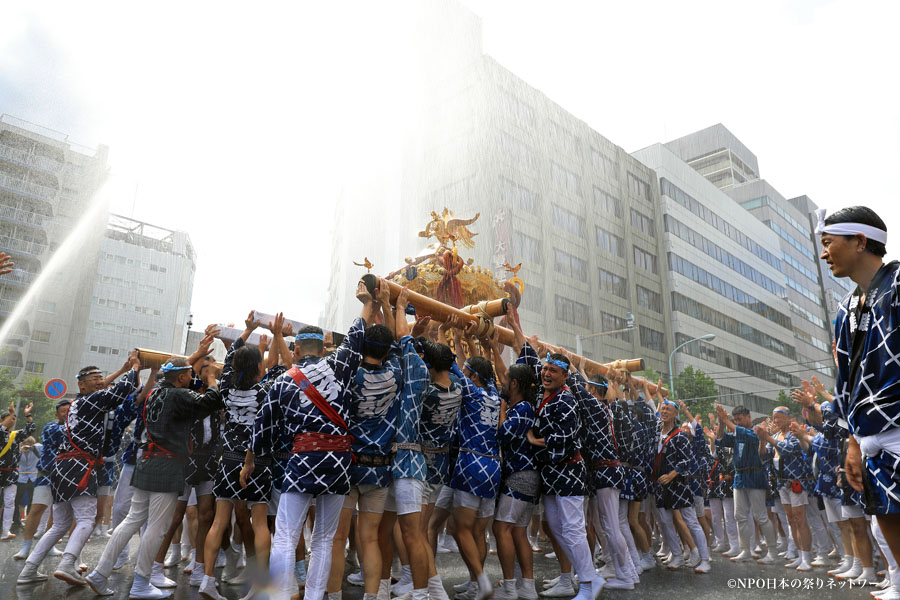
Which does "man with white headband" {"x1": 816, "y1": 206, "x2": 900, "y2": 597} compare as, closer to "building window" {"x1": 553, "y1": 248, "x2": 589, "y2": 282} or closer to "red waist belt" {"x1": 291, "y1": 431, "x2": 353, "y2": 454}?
"red waist belt" {"x1": 291, "y1": 431, "x2": 353, "y2": 454}

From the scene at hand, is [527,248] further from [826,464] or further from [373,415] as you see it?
[373,415]

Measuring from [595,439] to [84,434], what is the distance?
5.30 metres

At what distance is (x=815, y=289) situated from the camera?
A: 68.8m

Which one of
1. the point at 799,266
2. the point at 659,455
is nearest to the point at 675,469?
the point at 659,455

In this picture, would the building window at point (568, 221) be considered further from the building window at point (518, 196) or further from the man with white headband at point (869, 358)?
the man with white headband at point (869, 358)

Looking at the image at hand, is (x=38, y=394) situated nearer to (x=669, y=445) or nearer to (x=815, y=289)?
(x=669, y=445)

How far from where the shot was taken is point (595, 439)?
19.4 feet

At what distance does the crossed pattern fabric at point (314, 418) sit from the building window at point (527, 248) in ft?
97.5

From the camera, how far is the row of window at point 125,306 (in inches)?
1849

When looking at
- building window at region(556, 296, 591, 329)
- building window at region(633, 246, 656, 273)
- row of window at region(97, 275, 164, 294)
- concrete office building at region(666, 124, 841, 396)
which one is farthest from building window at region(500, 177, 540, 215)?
row of window at region(97, 275, 164, 294)

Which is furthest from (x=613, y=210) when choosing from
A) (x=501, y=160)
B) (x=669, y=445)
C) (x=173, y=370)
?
(x=173, y=370)

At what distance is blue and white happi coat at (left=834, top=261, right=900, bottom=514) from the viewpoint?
261 cm

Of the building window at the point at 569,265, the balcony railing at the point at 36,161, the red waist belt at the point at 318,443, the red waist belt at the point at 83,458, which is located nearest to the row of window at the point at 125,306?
the balcony railing at the point at 36,161

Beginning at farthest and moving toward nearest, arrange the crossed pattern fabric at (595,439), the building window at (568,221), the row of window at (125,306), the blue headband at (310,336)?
the row of window at (125,306)
the building window at (568,221)
the crossed pattern fabric at (595,439)
the blue headband at (310,336)
